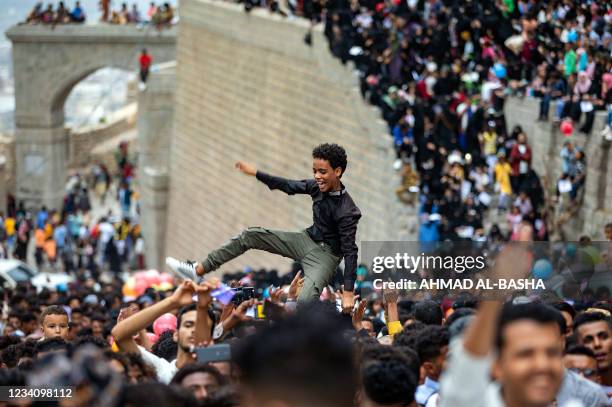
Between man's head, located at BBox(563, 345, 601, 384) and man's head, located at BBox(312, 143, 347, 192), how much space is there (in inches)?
97.0

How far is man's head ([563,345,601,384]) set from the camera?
6707 mm

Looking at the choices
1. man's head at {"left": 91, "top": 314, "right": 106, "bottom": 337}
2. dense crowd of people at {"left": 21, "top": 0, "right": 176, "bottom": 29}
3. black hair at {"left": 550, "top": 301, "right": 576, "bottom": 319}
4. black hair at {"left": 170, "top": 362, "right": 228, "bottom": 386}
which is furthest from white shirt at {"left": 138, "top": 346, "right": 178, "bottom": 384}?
dense crowd of people at {"left": 21, "top": 0, "right": 176, "bottom": 29}

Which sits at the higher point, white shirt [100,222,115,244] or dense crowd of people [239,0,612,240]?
dense crowd of people [239,0,612,240]

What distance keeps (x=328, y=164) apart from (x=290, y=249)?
749 mm

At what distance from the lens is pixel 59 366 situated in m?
4.51

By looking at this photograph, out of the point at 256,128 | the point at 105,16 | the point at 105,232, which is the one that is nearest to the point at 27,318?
the point at 256,128

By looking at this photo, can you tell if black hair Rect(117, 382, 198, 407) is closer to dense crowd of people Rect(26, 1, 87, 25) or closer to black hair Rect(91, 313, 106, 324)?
black hair Rect(91, 313, 106, 324)

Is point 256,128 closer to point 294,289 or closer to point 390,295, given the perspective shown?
point 294,289

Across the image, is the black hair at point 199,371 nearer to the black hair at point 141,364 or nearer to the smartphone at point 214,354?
the smartphone at point 214,354

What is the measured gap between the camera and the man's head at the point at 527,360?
4.50 metres

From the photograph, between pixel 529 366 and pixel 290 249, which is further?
pixel 290 249

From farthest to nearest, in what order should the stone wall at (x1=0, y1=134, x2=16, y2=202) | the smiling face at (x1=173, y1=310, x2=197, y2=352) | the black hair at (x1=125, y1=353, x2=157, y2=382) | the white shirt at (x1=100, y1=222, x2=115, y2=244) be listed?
the stone wall at (x1=0, y1=134, x2=16, y2=202), the white shirt at (x1=100, y1=222, x2=115, y2=244), the smiling face at (x1=173, y1=310, x2=197, y2=352), the black hair at (x1=125, y1=353, x2=157, y2=382)

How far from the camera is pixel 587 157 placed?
1802 cm

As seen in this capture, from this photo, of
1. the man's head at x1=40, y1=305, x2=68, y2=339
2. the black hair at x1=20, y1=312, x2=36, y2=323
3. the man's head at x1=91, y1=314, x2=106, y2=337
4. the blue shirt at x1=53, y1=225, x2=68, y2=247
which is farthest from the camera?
the blue shirt at x1=53, y1=225, x2=68, y2=247
